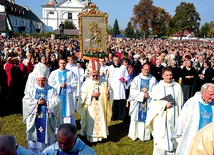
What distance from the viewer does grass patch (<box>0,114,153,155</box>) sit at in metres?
6.36

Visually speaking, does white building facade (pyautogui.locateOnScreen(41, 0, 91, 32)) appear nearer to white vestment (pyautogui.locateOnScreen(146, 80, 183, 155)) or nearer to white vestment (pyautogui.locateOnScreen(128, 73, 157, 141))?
white vestment (pyautogui.locateOnScreen(128, 73, 157, 141))

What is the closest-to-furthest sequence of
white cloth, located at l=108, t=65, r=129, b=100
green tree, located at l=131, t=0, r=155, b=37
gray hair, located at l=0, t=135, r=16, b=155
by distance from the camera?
gray hair, located at l=0, t=135, r=16, b=155, white cloth, located at l=108, t=65, r=129, b=100, green tree, located at l=131, t=0, r=155, b=37

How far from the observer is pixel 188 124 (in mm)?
4574

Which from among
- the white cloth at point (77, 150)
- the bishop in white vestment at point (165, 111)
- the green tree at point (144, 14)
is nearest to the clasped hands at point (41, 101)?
the white cloth at point (77, 150)

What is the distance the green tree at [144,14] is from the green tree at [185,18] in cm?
595

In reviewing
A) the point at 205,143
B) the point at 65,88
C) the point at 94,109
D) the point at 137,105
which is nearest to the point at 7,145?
the point at 205,143

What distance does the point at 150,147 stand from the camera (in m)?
6.65

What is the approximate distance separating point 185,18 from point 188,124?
62507mm

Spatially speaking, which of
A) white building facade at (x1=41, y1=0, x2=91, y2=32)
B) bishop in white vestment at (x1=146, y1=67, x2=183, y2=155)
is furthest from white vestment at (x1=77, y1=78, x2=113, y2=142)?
white building facade at (x1=41, y1=0, x2=91, y2=32)

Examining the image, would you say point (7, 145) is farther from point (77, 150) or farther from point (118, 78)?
point (118, 78)

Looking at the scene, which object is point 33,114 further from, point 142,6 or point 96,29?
point 142,6

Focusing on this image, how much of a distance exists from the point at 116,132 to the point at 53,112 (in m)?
2.88

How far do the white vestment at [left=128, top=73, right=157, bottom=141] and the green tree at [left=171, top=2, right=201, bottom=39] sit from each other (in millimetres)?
58127

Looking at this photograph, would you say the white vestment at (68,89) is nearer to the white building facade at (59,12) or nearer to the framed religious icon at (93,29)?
the framed religious icon at (93,29)
